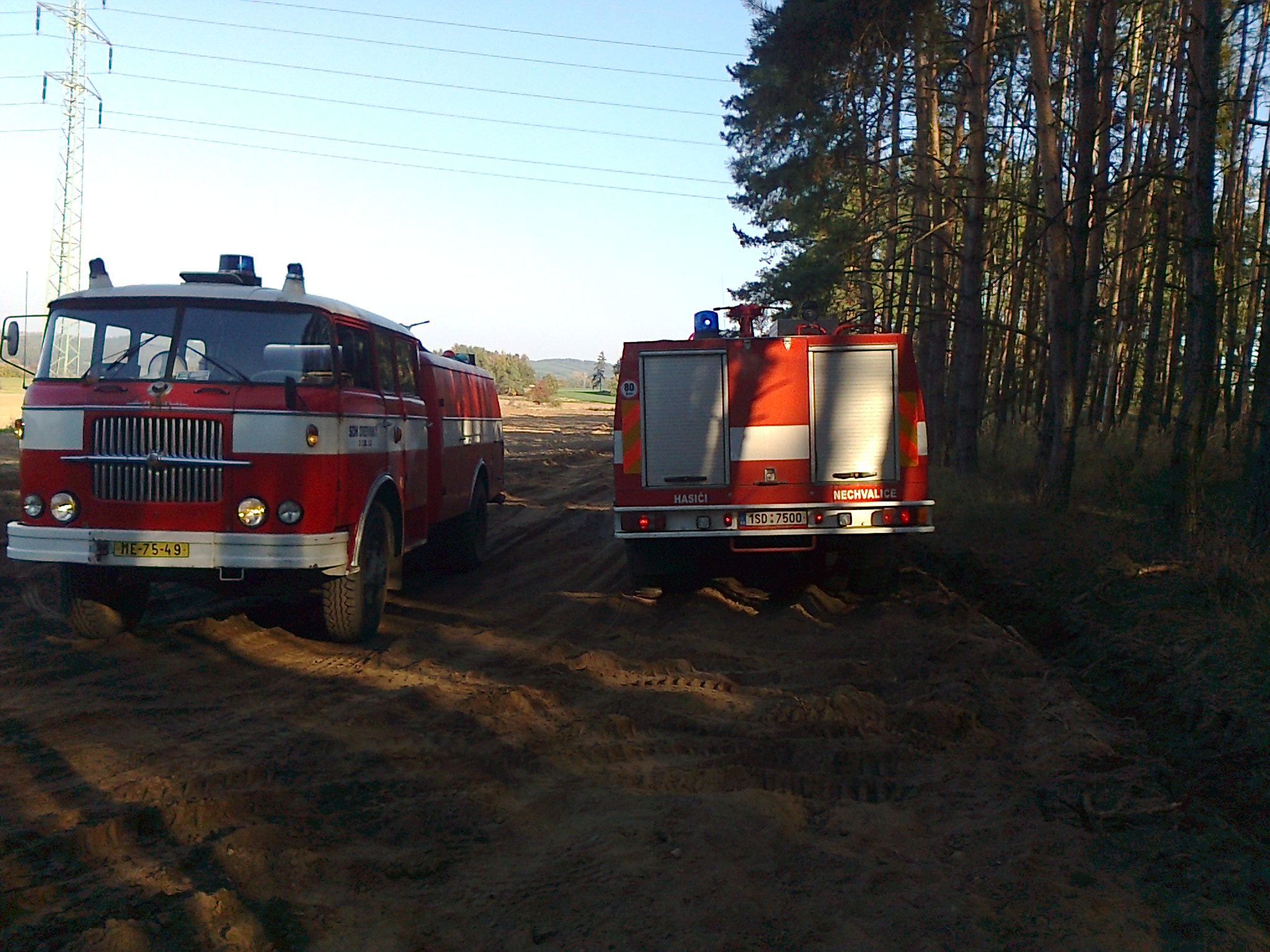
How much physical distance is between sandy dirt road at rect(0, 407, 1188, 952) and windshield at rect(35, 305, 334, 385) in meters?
2.06

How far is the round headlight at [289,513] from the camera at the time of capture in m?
7.70

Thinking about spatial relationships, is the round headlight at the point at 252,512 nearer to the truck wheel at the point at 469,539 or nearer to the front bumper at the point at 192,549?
the front bumper at the point at 192,549

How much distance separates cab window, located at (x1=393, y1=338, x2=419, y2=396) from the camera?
403 inches

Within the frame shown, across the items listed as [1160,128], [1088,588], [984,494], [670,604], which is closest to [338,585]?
[670,604]

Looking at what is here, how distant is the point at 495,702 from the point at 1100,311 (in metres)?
10.7

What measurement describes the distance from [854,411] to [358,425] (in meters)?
4.65

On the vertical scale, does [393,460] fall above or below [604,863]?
above

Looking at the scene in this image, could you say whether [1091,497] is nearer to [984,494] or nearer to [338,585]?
[984,494]

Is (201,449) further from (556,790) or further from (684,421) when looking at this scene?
(684,421)

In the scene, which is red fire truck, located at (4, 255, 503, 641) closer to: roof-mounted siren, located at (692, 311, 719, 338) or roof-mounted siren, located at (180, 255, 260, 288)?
roof-mounted siren, located at (180, 255, 260, 288)

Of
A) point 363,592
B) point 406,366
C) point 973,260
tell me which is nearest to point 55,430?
point 363,592

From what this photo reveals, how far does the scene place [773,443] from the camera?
33.8ft

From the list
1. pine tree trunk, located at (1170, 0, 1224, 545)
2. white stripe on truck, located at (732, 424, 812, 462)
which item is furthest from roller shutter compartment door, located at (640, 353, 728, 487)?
pine tree trunk, located at (1170, 0, 1224, 545)

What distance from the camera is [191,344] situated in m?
8.01
